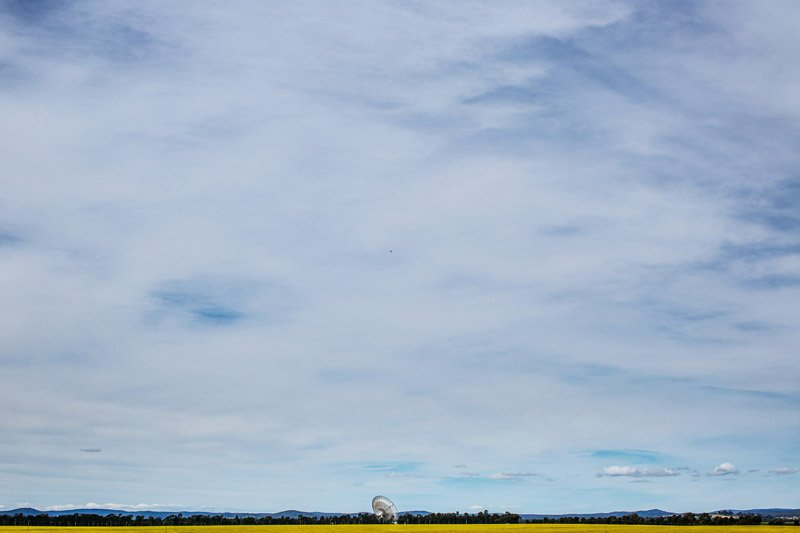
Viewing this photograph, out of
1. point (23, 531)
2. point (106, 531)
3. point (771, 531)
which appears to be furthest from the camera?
point (106, 531)

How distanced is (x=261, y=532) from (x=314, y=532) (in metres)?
9.17

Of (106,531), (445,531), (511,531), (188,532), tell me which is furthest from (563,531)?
(106,531)

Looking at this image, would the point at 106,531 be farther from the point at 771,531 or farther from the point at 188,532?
the point at 771,531

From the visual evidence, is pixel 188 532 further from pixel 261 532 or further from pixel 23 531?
pixel 23 531

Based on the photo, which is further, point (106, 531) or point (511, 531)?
point (106, 531)

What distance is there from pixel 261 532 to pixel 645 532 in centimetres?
5370

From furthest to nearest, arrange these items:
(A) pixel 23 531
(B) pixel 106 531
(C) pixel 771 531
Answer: (B) pixel 106 531
(A) pixel 23 531
(C) pixel 771 531

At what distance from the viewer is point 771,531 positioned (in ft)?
392

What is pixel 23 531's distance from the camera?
128 m

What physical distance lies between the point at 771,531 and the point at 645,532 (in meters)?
16.3

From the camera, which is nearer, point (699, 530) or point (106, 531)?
point (699, 530)

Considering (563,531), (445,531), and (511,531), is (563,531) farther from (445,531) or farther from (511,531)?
(445,531)

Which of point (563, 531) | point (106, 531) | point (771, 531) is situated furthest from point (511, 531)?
point (106, 531)

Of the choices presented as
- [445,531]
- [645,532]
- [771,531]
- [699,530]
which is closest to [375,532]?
[445,531]
